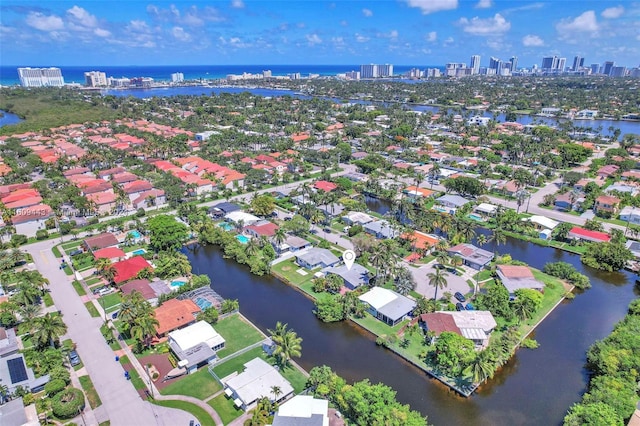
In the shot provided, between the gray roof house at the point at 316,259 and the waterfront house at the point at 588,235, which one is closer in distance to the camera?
the gray roof house at the point at 316,259

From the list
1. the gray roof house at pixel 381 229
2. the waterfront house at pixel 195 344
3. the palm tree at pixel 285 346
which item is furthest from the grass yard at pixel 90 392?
the gray roof house at pixel 381 229

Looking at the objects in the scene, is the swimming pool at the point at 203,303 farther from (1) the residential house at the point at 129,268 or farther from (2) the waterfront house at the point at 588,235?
(2) the waterfront house at the point at 588,235

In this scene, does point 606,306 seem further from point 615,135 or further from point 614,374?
point 615,135

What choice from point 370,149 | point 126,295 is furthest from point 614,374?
point 370,149

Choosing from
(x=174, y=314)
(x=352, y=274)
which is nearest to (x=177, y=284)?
(x=174, y=314)

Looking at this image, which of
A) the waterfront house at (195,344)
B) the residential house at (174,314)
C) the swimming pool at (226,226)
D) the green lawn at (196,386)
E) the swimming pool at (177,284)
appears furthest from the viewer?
the swimming pool at (226,226)

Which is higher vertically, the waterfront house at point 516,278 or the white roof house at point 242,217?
the white roof house at point 242,217
